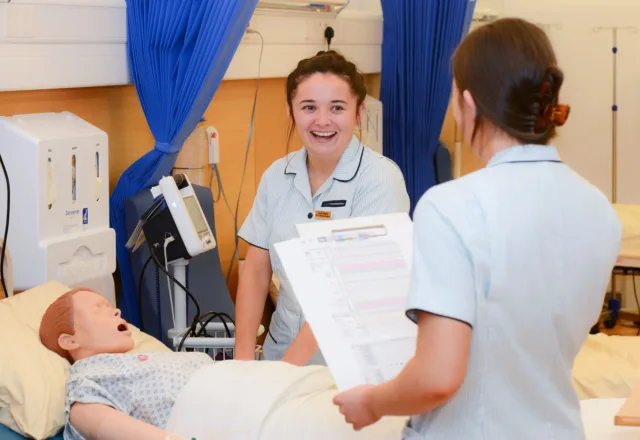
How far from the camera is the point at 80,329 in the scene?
237cm

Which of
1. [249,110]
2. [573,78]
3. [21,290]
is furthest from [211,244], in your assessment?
[573,78]

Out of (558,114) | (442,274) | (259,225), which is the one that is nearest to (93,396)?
(259,225)

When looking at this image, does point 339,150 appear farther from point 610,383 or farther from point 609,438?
point 610,383

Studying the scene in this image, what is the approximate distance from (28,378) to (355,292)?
3.22 feet

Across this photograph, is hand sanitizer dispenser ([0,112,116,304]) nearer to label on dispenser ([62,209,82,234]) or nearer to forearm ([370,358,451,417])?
label on dispenser ([62,209,82,234])

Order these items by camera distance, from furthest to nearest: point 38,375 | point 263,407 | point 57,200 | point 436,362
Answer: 1. point 57,200
2. point 38,375
3. point 263,407
4. point 436,362

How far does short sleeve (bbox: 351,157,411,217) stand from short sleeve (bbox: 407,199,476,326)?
104 cm

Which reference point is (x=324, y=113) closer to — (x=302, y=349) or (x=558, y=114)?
(x=302, y=349)

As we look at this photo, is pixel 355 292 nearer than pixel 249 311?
Yes

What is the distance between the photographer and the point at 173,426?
2123 millimetres

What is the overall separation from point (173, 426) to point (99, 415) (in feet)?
0.55

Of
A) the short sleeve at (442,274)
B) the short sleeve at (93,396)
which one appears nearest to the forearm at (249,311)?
the short sleeve at (93,396)

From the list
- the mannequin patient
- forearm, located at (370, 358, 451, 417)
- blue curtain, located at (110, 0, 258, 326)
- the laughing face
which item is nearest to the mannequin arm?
the mannequin patient

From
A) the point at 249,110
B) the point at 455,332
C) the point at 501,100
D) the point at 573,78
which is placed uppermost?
the point at 573,78
